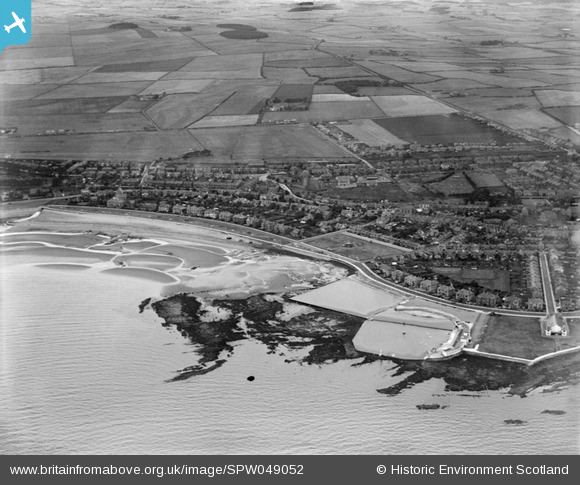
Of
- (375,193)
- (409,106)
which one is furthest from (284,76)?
(375,193)

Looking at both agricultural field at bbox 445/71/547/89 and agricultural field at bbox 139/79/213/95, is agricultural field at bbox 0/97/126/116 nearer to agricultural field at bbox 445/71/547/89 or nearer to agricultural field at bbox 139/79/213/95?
agricultural field at bbox 139/79/213/95

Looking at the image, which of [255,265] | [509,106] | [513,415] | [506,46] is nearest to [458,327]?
[513,415]

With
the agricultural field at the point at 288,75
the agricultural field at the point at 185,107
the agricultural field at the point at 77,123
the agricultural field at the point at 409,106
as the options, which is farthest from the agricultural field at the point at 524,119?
the agricultural field at the point at 77,123

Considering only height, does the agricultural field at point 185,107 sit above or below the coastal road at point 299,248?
above

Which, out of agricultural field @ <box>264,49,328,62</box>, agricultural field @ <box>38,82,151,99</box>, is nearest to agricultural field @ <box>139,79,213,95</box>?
agricultural field @ <box>38,82,151,99</box>

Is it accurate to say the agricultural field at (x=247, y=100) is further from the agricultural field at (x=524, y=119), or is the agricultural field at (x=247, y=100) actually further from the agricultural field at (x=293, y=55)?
the agricultural field at (x=524, y=119)

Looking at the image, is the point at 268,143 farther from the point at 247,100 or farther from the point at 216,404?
the point at 216,404
